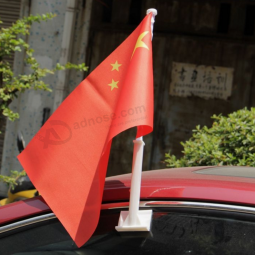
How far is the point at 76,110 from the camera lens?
6.45 feet

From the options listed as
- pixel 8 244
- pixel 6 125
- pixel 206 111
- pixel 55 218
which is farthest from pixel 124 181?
pixel 6 125

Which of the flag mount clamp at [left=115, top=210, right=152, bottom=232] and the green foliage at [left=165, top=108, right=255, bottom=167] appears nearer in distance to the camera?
the flag mount clamp at [left=115, top=210, right=152, bottom=232]

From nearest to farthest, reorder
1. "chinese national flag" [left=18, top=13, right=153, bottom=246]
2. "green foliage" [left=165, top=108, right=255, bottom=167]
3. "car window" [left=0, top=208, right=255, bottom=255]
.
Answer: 1. "car window" [left=0, top=208, right=255, bottom=255]
2. "chinese national flag" [left=18, top=13, right=153, bottom=246]
3. "green foliage" [left=165, top=108, right=255, bottom=167]

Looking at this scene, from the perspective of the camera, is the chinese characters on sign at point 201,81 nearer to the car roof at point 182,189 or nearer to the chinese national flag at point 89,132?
the car roof at point 182,189

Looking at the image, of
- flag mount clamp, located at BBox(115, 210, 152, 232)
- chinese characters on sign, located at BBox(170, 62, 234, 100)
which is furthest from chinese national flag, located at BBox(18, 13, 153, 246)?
chinese characters on sign, located at BBox(170, 62, 234, 100)

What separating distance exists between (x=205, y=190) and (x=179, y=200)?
102mm

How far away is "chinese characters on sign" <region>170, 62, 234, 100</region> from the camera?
7.14 meters

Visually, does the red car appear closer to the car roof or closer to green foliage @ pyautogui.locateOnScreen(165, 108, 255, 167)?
the car roof

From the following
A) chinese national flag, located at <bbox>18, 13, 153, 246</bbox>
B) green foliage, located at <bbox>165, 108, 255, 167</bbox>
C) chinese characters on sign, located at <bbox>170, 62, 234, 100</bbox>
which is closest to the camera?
chinese national flag, located at <bbox>18, 13, 153, 246</bbox>

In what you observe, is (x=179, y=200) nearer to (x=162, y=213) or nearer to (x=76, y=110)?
(x=162, y=213)

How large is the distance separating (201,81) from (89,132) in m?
5.50

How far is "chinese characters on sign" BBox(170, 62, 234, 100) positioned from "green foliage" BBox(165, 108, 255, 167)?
10.6ft

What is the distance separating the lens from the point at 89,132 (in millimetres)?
1909

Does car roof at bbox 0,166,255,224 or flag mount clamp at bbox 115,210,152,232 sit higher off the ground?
car roof at bbox 0,166,255,224
